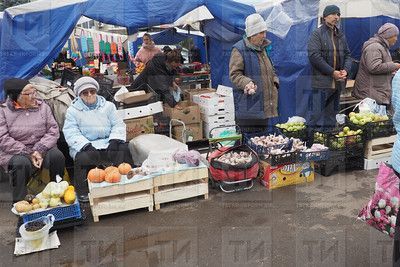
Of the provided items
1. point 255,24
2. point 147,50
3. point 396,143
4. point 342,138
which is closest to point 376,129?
point 342,138

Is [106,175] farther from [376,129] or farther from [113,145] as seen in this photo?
[376,129]

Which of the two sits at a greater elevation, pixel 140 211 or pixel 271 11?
pixel 271 11

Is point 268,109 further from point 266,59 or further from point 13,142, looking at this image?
point 13,142

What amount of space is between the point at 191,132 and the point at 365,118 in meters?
2.72

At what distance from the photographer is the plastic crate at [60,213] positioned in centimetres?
406

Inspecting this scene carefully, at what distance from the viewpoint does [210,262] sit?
142 inches

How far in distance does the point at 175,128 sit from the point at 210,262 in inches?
142

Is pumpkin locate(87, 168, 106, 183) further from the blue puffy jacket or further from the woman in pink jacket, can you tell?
the woman in pink jacket

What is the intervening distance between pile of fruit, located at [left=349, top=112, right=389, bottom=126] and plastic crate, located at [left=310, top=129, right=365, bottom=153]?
187mm

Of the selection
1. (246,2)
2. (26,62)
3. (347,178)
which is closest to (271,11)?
(246,2)

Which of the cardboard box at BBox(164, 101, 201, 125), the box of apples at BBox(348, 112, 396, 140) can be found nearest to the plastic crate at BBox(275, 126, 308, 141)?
the box of apples at BBox(348, 112, 396, 140)

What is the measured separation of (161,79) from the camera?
740cm

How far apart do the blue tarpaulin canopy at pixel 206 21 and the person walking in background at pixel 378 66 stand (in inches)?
33.6

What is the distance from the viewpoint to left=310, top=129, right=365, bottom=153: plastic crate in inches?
217
